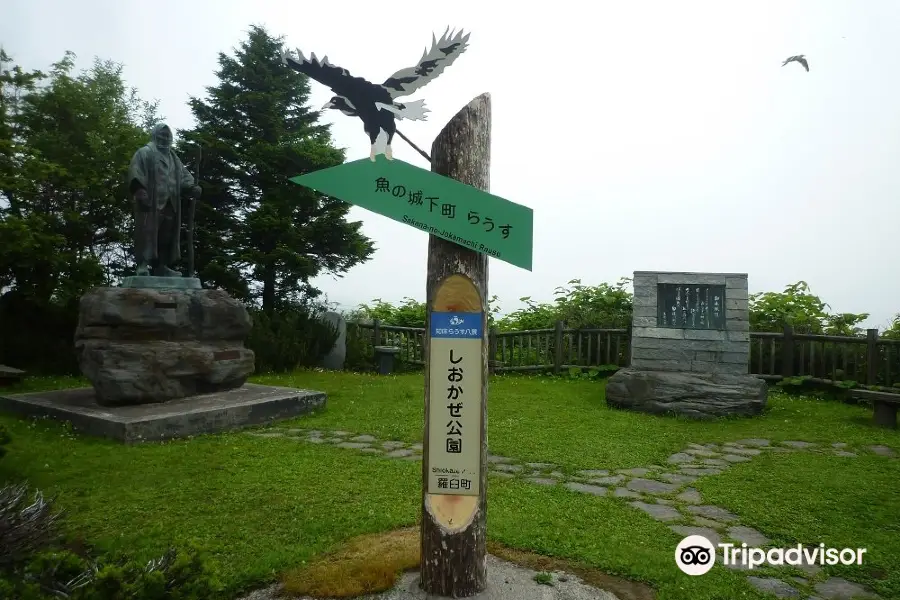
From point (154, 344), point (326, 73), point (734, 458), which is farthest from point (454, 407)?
point (154, 344)

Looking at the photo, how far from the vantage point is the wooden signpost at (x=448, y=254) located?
2.67 meters

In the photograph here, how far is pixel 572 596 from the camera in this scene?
2783 millimetres

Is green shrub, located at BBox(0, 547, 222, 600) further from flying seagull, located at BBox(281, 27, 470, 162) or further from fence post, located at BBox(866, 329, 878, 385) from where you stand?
fence post, located at BBox(866, 329, 878, 385)

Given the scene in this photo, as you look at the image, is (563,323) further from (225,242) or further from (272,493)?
(272,493)

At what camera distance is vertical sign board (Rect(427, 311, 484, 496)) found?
2.77 meters

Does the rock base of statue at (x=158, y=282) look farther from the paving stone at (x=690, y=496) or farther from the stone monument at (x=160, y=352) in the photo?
the paving stone at (x=690, y=496)

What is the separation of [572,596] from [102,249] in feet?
42.0

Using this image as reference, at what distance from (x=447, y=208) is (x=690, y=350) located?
6.52m

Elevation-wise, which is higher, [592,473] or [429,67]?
[429,67]

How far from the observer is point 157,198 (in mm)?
7613

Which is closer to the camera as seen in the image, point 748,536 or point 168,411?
point 748,536

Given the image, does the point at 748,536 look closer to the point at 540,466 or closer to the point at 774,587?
the point at 774,587

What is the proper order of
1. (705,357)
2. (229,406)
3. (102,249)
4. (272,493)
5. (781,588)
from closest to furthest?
(781,588) < (272,493) < (229,406) < (705,357) < (102,249)

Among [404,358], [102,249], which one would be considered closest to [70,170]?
[102,249]
